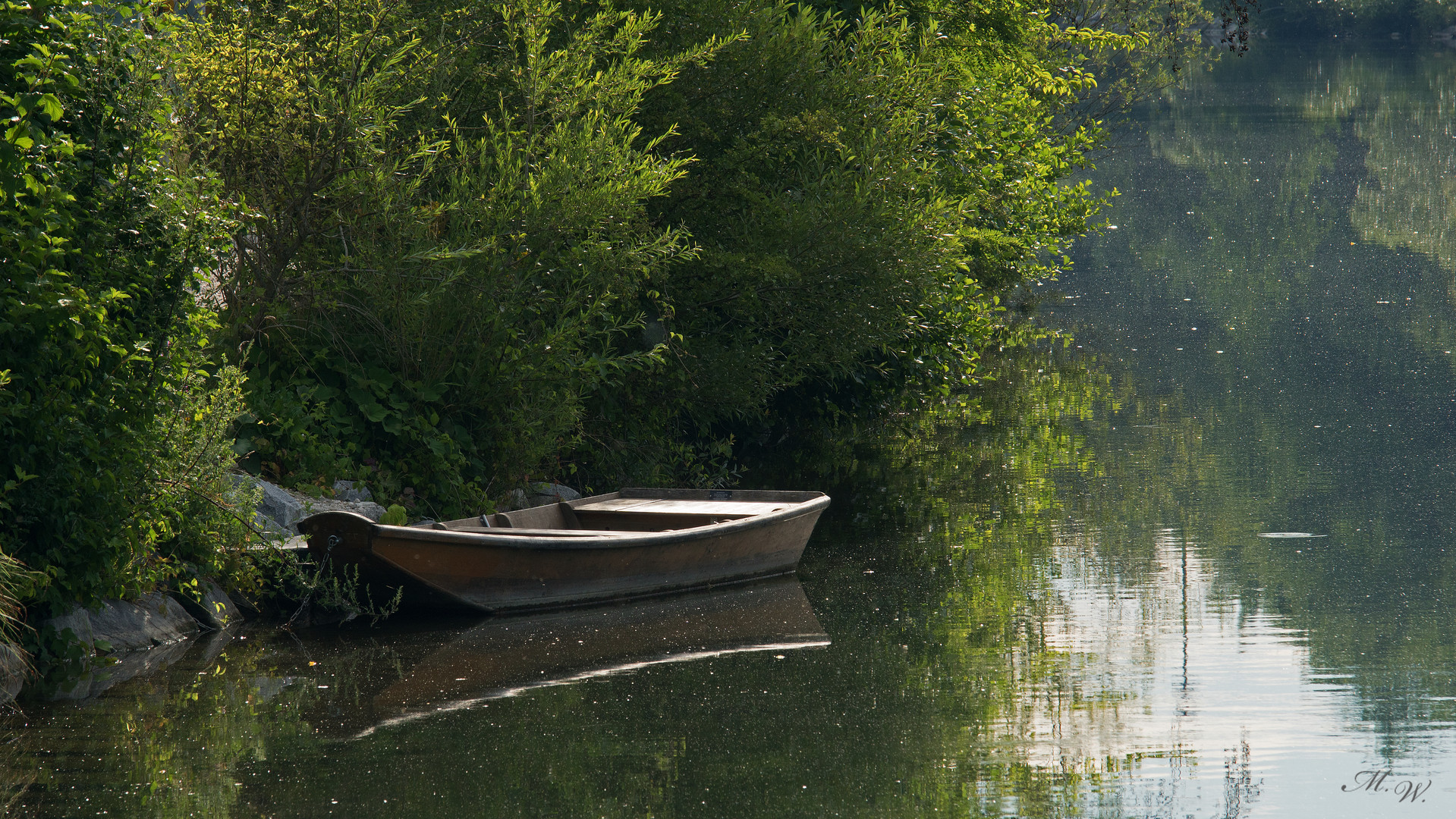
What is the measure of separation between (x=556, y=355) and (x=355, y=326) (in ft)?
5.41

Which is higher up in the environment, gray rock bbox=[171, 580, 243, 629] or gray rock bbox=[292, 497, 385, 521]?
gray rock bbox=[292, 497, 385, 521]

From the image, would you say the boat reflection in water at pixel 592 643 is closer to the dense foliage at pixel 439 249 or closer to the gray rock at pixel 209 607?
the gray rock at pixel 209 607

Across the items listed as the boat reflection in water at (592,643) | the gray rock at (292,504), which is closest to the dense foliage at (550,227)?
the gray rock at (292,504)

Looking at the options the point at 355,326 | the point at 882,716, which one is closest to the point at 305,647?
the point at 355,326

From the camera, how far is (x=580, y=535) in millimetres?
11617

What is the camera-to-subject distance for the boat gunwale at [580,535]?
10.2 metres

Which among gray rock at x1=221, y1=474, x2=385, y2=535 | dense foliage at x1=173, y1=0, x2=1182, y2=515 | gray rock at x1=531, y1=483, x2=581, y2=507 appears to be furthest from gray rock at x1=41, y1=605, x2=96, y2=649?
gray rock at x1=531, y1=483, x2=581, y2=507

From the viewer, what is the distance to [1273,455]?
16.5 m

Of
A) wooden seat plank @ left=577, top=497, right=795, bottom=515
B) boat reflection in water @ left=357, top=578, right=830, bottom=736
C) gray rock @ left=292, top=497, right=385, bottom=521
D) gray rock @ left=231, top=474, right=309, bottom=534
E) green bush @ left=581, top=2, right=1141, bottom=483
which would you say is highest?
green bush @ left=581, top=2, right=1141, bottom=483

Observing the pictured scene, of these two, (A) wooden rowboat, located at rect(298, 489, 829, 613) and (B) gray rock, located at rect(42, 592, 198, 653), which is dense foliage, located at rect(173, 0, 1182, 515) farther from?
(B) gray rock, located at rect(42, 592, 198, 653)

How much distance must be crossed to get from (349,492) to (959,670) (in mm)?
4992

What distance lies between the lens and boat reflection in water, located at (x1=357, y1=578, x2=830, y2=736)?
927 centimetres

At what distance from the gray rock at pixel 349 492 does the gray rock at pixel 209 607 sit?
125 centimetres

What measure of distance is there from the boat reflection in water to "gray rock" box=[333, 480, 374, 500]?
171 cm
